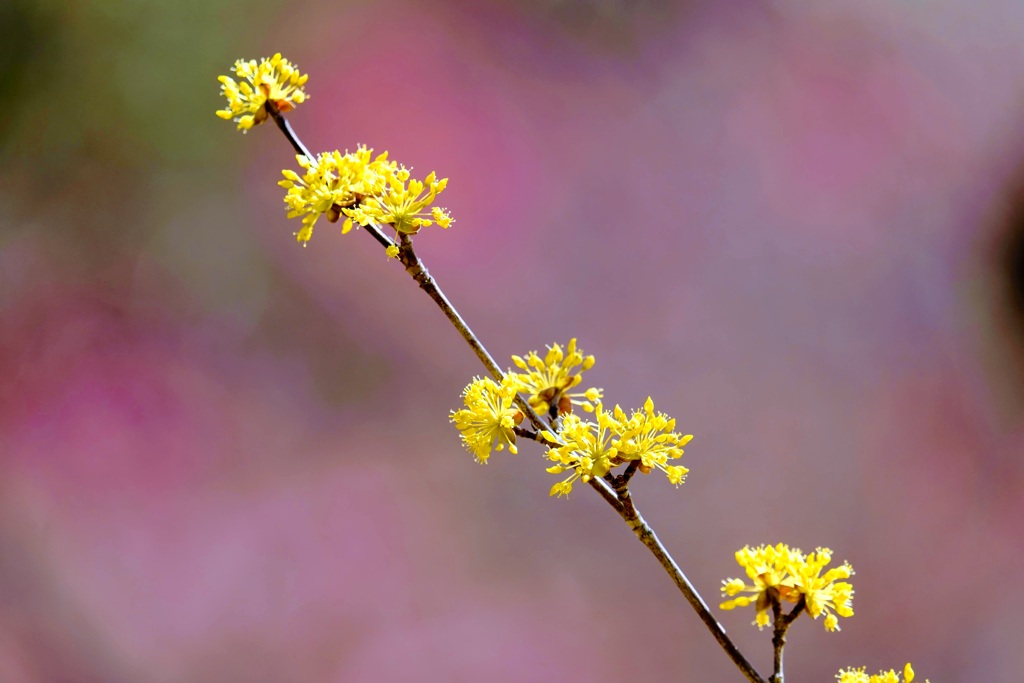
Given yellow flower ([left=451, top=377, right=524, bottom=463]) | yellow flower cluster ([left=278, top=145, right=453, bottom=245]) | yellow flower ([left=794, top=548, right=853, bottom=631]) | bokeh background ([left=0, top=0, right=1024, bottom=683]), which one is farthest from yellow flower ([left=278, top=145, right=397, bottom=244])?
bokeh background ([left=0, top=0, right=1024, bottom=683])

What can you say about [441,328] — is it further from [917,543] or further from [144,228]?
[917,543]

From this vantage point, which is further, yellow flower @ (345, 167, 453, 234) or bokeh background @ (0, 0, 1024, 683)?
bokeh background @ (0, 0, 1024, 683)

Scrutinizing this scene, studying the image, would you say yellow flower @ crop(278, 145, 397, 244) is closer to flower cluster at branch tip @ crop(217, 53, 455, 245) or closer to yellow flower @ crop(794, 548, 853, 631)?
flower cluster at branch tip @ crop(217, 53, 455, 245)

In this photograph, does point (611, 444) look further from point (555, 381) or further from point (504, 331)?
point (504, 331)

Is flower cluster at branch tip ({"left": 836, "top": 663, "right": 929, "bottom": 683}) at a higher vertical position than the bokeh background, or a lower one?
lower

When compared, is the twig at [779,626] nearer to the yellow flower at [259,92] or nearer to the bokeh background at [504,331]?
the yellow flower at [259,92]

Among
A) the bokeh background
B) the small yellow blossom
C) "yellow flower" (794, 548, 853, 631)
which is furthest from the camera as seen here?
the bokeh background

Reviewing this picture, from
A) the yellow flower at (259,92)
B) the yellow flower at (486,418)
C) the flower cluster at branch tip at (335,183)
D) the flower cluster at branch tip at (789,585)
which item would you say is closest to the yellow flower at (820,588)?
the flower cluster at branch tip at (789,585)
